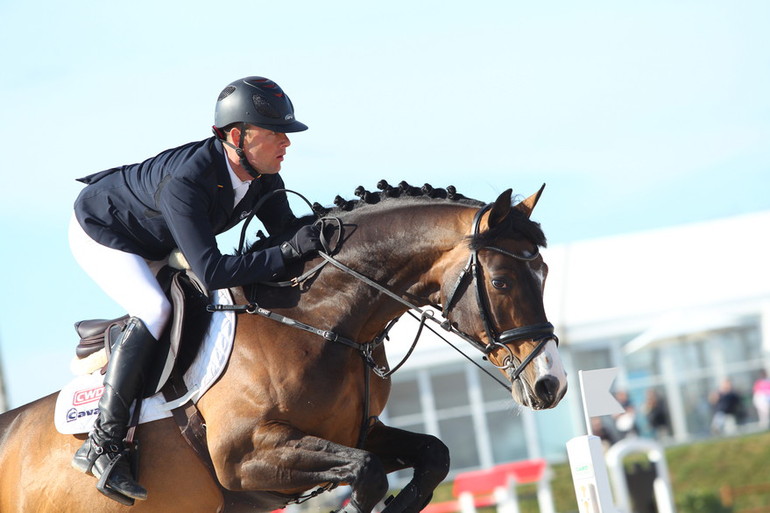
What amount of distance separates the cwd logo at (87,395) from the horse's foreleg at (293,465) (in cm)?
67

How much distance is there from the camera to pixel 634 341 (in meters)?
20.8

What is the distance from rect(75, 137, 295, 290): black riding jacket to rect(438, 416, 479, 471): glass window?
15.6 meters

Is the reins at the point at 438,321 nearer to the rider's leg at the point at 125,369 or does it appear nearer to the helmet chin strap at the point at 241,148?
the helmet chin strap at the point at 241,148

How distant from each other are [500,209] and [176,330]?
1.52m

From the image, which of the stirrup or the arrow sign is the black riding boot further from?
the arrow sign

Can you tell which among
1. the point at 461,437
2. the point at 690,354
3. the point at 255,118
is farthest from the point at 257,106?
the point at 690,354

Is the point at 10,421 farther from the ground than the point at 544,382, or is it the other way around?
the point at 10,421

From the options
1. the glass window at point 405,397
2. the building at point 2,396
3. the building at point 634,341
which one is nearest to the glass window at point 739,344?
the building at point 634,341

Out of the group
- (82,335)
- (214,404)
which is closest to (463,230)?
→ (214,404)

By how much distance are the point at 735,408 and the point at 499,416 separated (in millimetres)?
4504

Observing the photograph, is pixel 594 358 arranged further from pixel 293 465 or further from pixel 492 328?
pixel 293 465

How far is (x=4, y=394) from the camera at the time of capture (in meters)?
12.9

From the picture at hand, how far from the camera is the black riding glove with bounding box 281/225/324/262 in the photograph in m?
4.54

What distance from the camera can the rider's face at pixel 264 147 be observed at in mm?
4562
